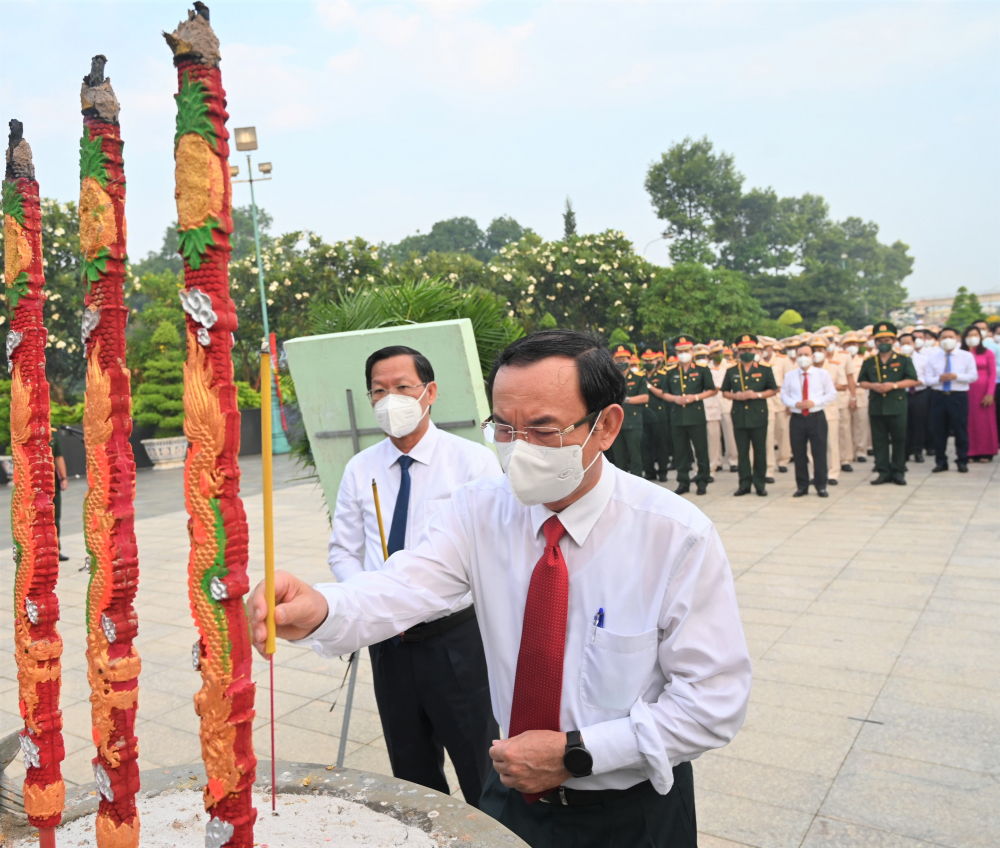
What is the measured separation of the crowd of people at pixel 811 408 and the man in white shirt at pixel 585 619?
889 centimetres

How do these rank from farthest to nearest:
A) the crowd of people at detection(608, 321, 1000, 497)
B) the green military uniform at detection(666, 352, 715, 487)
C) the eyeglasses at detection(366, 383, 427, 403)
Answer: the green military uniform at detection(666, 352, 715, 487), the crowd of people at detection(608, 321, 1000, 497), the eyeglasses at detection(366, 383, 427, 403)

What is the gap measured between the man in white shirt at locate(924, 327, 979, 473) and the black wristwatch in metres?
11.2

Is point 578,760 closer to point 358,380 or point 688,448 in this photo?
point 358,380

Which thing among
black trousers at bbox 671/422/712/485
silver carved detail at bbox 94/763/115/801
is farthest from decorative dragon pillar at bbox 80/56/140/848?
black trousers at bbox 671/422/712/485

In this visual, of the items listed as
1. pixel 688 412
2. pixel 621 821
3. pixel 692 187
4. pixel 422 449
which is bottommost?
pixel 621 821

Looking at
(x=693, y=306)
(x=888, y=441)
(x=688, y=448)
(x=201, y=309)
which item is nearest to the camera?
(x=201, y=309)

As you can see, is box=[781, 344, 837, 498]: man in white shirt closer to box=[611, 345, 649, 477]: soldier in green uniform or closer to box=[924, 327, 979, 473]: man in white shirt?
box=[611, 345, 649, 477]: soldier in green uniform

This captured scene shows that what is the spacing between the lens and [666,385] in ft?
36.9

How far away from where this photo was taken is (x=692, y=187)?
165 feet

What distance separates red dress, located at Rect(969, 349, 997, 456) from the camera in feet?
37.6

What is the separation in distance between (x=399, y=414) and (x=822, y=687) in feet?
9.05

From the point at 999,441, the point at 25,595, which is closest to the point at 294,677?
the point at 25,595

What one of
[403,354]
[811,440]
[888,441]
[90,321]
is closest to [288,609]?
[90,321]

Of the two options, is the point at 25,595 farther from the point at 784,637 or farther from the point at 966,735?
the point at 784,637
